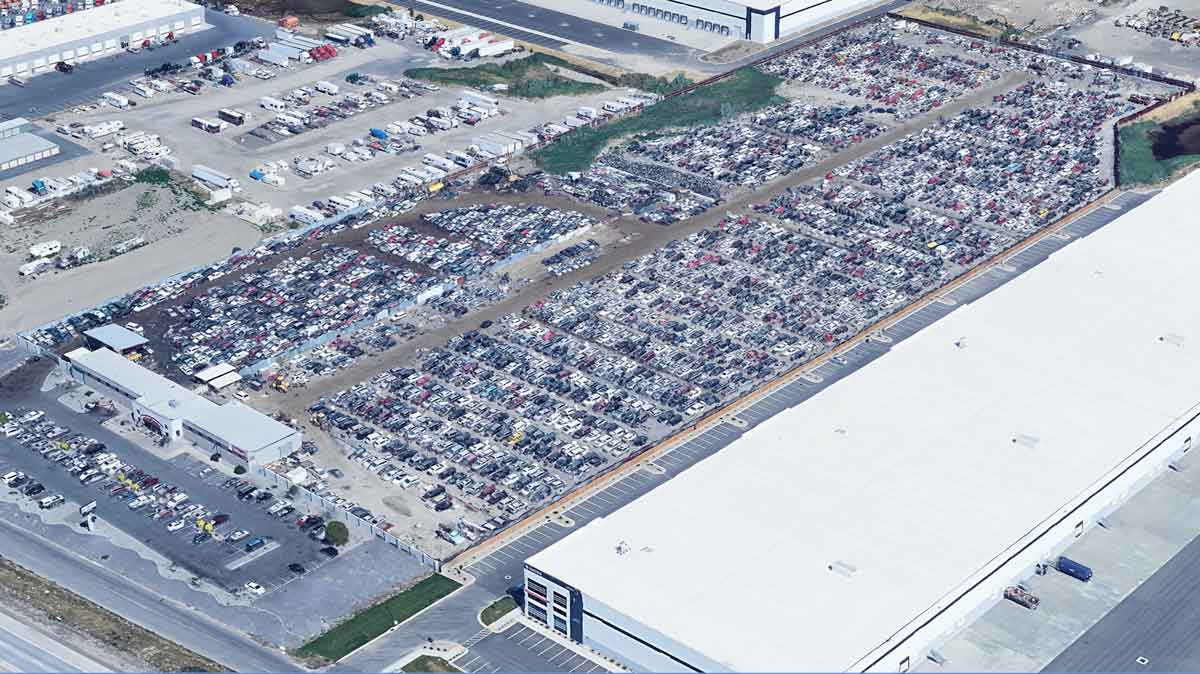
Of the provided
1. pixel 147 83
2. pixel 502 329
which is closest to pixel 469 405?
pixel 502 329

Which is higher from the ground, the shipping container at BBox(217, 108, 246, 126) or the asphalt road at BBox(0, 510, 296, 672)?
the shipping container at BBox(217, 108, 246, 126)

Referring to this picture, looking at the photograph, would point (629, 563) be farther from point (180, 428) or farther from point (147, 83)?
point (147, 83)

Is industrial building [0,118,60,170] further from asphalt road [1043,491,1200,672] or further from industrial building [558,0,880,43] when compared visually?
asphalt road [1043,491,1200,672]

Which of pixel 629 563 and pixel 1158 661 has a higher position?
pixel 629 563

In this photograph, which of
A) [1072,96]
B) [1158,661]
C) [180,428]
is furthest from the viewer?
[1072,96]

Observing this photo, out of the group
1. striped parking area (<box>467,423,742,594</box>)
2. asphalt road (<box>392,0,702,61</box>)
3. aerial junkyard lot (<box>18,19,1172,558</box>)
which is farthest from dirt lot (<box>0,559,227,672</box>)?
asphalt road (<box>392,0,702,61</box>)

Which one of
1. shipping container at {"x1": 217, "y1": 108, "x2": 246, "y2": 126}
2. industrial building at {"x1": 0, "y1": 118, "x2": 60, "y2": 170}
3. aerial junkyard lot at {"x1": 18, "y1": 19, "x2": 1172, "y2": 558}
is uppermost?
industrial building at {"x1": 0, "y1": 118, "x2": 60, "y2": 170}
